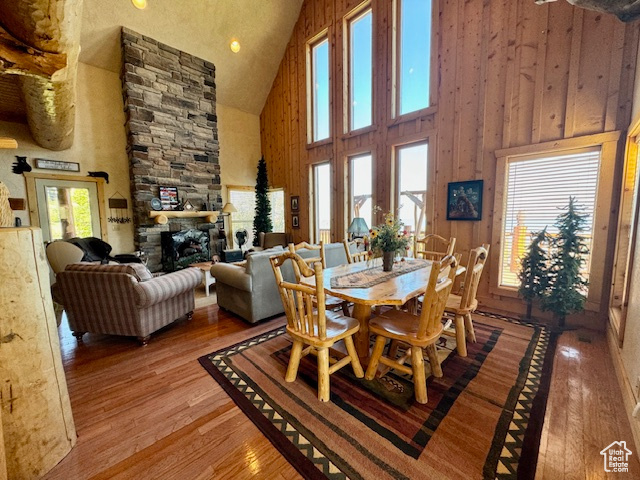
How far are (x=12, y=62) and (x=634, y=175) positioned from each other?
487cm

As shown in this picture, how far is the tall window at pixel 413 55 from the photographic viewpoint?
163 inches

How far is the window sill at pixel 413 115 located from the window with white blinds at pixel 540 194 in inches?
55.8

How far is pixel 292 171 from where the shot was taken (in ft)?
21.9

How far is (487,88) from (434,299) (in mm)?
3395

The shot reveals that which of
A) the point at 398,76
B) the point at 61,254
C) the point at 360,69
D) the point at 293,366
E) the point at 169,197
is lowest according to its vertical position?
the point at 293,366

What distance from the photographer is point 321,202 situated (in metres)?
6.23

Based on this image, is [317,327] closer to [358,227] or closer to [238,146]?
[358,227]

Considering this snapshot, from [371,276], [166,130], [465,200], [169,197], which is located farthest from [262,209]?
[371,276]

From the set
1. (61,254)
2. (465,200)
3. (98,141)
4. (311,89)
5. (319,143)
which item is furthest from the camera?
(311,89)

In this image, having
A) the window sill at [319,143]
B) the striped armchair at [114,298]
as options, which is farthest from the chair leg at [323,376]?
the window sill at [319,143]

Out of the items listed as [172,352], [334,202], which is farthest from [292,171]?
[172,352]

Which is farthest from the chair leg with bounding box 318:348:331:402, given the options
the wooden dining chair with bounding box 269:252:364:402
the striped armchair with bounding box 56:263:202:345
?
the striped armchair with bounding box 56:263:202:345

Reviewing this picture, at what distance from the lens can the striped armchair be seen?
8.23 ft

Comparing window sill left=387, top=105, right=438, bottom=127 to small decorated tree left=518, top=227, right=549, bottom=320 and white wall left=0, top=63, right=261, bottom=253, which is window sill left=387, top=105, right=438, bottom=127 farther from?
white wall left=0, top=63, right=261, bottom=253
